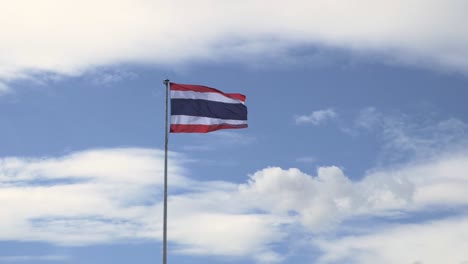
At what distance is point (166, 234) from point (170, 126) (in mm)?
6895

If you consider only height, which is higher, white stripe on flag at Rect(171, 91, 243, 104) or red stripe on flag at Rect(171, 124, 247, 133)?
white stripe on flag at Rect(171, 91, 243, 104)

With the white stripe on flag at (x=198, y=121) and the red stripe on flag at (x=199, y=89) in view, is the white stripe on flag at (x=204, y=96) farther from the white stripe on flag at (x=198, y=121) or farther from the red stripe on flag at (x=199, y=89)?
the white stripe on flag at (x=198, y=121)

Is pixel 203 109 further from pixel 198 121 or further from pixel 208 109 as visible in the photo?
pixel 198 121

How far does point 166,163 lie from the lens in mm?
67312

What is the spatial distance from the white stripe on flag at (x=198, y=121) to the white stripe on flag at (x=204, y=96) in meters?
1.18

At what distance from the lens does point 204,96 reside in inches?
2795

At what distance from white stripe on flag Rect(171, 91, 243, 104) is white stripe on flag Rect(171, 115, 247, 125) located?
118cm

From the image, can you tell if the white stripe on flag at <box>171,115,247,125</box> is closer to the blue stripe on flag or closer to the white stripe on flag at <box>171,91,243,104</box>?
the blue stripe on flag

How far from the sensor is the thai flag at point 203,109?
69750mm

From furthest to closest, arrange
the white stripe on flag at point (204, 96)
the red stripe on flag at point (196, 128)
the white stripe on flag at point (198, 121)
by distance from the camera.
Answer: the white stripe on flag at point (204, 96), the white stripe on flag at point (198, 121), the red stripe on flag at point (196, 128)

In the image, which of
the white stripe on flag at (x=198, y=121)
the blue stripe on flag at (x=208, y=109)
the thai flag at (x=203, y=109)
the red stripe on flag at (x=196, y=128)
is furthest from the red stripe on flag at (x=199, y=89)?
the red stripe on flag at (x=196, y=128)

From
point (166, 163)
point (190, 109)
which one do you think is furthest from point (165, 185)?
point (190, 109)

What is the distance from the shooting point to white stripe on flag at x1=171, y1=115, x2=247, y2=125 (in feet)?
228

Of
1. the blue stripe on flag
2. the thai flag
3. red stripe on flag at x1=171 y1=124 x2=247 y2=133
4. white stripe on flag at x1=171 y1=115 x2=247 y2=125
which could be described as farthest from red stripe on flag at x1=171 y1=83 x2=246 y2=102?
red stripe on flag at x1=171 y1=124 x2=247 y2=133
